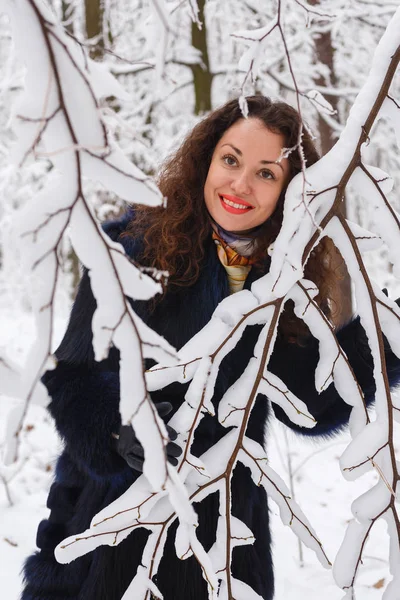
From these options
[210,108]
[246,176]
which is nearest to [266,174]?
[246,176]

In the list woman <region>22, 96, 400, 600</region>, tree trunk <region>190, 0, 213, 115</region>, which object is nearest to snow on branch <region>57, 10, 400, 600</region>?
woman <region>22, 96, 400, 600</region>

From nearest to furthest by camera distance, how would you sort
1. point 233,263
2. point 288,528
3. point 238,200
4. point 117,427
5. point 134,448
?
point 134,448, point 117,427, point 238,200, point 233,263, point 288,528

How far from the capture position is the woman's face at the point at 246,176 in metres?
1.53

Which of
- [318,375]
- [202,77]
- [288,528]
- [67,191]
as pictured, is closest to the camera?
[67,191]

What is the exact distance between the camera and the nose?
4.99ft

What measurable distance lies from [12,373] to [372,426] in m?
0.58

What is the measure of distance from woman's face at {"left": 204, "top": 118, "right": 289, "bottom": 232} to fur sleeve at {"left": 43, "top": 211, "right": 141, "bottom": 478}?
495 mm

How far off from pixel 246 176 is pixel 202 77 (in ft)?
13.3

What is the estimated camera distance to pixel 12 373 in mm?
516

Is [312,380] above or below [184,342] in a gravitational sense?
below

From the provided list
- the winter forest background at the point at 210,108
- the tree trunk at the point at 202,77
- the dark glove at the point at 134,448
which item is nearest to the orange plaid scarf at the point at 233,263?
the winter forest background at the point at 210,108

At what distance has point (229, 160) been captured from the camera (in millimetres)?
1599

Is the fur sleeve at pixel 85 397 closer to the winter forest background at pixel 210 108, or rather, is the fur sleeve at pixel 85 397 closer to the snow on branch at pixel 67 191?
the winter forest background at pixel 210 108

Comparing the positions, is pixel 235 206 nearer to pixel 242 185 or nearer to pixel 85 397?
pixel 242 185
